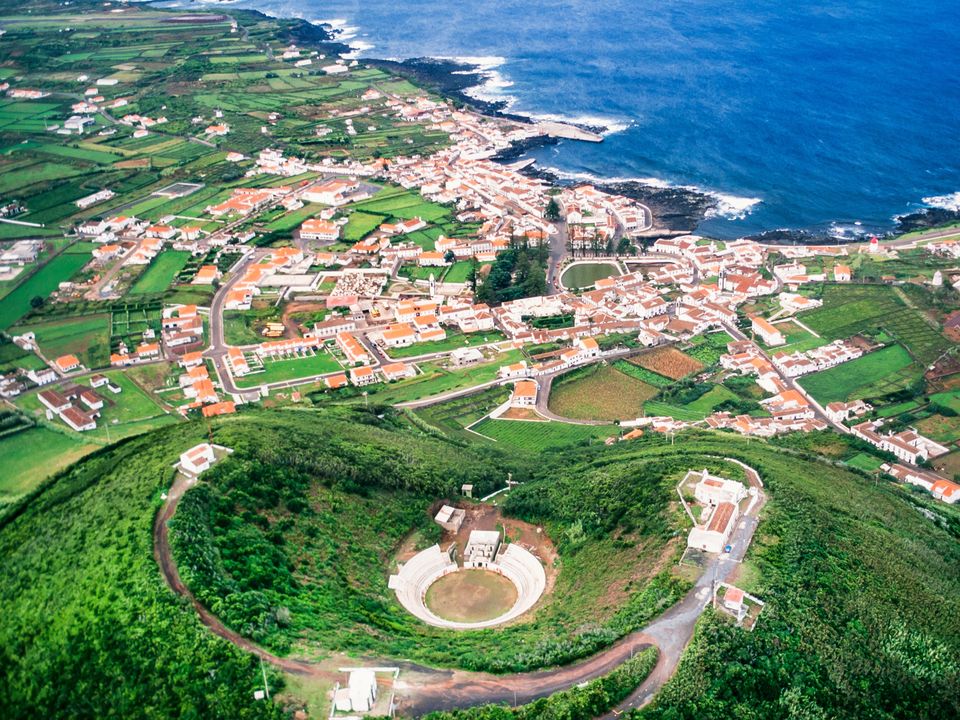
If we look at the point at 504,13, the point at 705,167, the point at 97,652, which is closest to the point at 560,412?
the point at 97,652

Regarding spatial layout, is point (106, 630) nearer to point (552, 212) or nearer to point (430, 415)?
point (430, 415)

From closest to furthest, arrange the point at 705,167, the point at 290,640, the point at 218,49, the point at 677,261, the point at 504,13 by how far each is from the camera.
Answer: the point at 290,640 < the point at 677,261 < the point at 705,167 < the point at 218,49 < the point at 504,13

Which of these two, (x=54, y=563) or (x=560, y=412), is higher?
(x=54, y=563)

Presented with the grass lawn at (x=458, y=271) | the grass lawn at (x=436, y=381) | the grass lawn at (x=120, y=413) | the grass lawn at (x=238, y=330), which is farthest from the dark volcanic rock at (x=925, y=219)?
the grass lawn at (x=120, y=413)

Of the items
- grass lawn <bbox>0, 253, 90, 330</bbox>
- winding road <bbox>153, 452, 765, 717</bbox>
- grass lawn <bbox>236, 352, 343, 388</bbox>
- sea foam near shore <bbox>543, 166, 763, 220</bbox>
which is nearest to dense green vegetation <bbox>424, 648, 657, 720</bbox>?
winding road <bbox>153, 452, 765, 717</bbox>

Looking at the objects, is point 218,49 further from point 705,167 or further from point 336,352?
point 336,352

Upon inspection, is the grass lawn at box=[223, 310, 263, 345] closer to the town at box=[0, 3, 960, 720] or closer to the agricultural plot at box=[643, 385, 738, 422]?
the town at box=[0, 3, 960, 720]
